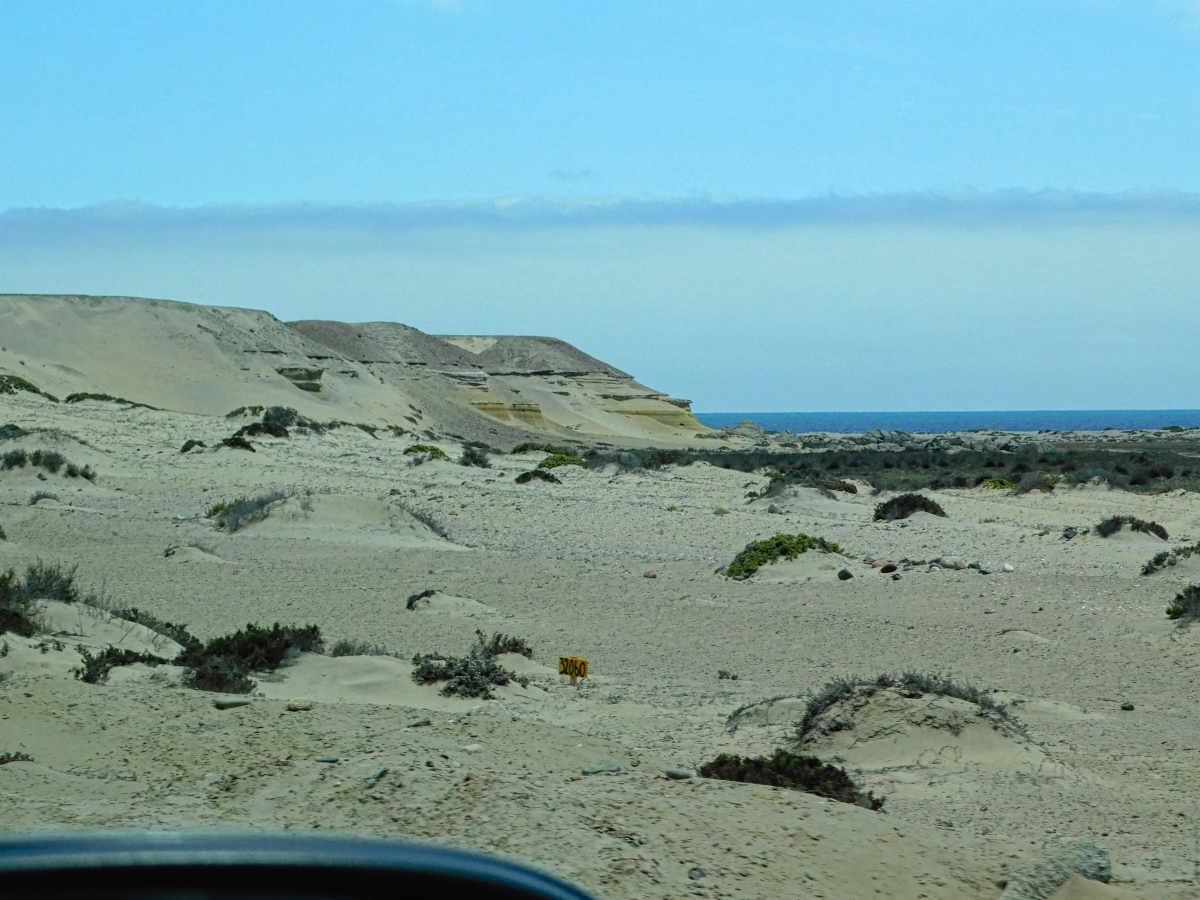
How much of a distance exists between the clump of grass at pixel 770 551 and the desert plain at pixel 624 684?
0.20 m

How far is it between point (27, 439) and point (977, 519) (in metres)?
22.2

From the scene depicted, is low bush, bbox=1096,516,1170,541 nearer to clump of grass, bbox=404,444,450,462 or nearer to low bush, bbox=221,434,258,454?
clump of grass, bbox=404,444,450,462

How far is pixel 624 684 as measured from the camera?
10.6 metres

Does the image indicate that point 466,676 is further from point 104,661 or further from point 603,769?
point 603,769

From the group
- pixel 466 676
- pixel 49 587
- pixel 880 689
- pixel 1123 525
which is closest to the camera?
pixel 880 689

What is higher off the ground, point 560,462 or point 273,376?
point 273,376

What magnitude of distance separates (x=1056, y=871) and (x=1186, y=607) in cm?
879

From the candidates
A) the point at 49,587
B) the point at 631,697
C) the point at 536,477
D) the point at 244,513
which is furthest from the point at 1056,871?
the point at 536,477

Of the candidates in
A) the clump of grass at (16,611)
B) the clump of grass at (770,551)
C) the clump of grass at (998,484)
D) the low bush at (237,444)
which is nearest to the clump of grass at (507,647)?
the clump of grass at (16,611)

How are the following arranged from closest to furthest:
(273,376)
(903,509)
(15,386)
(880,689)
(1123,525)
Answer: (880,689), (1123,525), (903,509), (15,386), (273,376)

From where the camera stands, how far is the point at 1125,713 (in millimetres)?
9641

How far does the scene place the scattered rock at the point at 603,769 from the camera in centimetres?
630

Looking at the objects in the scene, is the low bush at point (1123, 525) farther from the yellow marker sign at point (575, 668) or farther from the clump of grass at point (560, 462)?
the clump of grass at point (560, 462)

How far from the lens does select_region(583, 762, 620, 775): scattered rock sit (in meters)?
6.30
